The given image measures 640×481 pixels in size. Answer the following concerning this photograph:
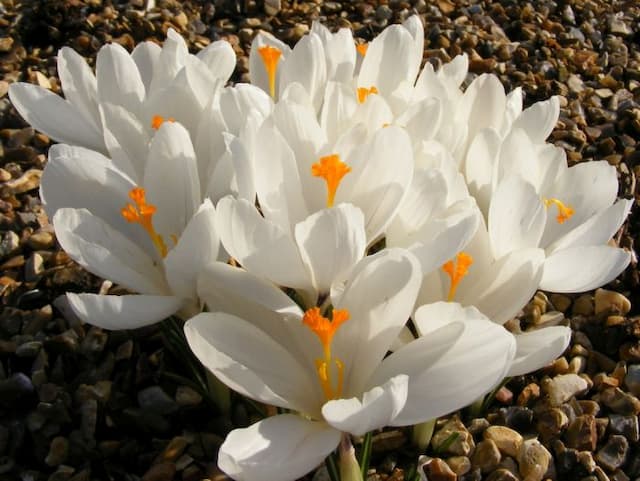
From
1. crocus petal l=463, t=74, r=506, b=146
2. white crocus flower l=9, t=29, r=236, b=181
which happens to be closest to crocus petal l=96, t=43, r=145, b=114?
white crocus flower l=9, t=29, r=236, b=181

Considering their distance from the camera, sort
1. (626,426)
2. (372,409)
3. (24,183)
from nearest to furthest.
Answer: (372,409), (626,426), (24,183)

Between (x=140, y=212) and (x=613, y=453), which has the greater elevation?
(x=140, y=212)

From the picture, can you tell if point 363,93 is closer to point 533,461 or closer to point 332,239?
point 332,239

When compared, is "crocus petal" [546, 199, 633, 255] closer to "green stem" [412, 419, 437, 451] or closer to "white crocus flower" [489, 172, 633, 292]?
"white crocus flower" [489, 172, 633, 292]

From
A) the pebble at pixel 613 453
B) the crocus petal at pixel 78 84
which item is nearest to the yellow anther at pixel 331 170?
the crocus petal at pixel 78 84

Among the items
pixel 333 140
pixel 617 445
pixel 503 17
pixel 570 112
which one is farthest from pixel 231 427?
pixel 503 17

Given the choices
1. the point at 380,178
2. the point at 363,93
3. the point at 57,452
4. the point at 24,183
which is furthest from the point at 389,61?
the point at 24,183
